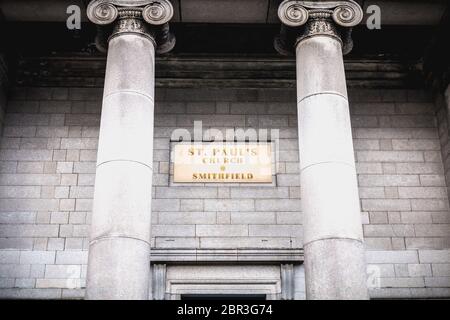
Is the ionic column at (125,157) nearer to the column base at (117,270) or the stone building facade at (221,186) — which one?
the column base at (117,270)

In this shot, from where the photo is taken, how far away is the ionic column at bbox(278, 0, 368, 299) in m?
10.6

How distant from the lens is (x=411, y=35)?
15.2 m

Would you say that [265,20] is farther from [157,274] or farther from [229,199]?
[157,274]

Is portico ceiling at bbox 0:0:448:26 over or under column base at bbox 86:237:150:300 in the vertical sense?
over

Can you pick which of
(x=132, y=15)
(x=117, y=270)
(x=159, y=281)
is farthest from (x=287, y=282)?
(x=132, y=15)

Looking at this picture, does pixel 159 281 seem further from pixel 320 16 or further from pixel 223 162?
pixel 320 16

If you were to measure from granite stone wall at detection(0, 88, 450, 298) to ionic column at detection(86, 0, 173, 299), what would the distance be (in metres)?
3.06

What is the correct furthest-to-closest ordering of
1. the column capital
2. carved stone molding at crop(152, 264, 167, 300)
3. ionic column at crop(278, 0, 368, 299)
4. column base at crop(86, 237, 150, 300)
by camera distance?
carved stone molding at crop(152, 264, 167, 300) < the column capital < ionic column at crop(278, 0, 368, 299) < column base at crop(86, 237, 150, 300)

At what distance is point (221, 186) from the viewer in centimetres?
1471

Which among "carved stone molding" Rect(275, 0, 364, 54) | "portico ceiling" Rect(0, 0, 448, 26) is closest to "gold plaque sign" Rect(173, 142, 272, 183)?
"portico ceiling" Rect(0, 0, 448, 26)

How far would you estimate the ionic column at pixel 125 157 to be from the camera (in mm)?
10445

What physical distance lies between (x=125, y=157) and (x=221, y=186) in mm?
3841

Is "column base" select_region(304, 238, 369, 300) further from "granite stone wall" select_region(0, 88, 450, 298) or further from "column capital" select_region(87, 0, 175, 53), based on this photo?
"column capital" select_region(87, 0, 175, 53)

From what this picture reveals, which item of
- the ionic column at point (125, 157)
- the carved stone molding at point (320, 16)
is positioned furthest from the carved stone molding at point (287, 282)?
the carved stone molding at point (320, 16)
